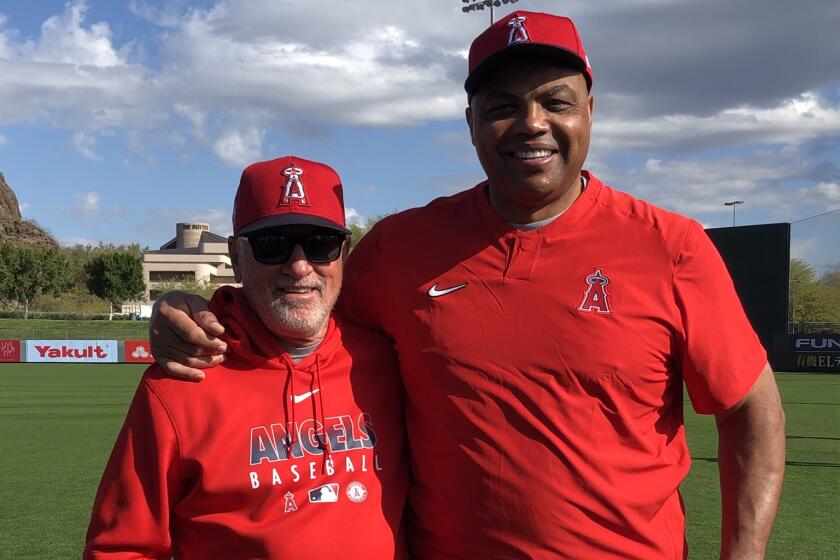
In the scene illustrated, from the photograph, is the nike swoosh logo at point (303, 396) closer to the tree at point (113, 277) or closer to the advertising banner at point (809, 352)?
the advertising banner at point (809, 352)

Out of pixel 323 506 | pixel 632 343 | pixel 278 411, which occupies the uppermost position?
pixel 632 343

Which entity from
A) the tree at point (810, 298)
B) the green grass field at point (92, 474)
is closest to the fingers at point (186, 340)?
the green grass field at point (92, 474)

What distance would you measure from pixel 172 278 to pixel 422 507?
10865 centimetres

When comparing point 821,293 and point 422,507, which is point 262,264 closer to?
point 422,507

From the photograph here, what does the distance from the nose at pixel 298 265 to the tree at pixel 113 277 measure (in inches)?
3611

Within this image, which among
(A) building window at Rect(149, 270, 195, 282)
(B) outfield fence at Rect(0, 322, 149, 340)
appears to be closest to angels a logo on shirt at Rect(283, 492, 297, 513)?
(B) outfield fence at Rect(0, 322, 149, 340)

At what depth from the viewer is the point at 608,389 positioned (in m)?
2.56

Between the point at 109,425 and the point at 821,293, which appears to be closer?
the point at 109,425

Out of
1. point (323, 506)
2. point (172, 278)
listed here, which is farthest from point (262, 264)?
point (172, 278)

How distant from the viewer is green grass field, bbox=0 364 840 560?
6930mm

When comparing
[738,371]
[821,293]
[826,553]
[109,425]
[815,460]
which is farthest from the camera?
[821,293]

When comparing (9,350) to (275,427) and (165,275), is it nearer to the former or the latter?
(275,427)

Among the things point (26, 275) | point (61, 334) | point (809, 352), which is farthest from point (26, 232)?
point (809, 352)

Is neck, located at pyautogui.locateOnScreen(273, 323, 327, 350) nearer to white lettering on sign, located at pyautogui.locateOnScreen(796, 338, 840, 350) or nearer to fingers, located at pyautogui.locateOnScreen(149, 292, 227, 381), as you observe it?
fingers, located at pyautogui.locateOnScreen(149, 292, 227, 381)
